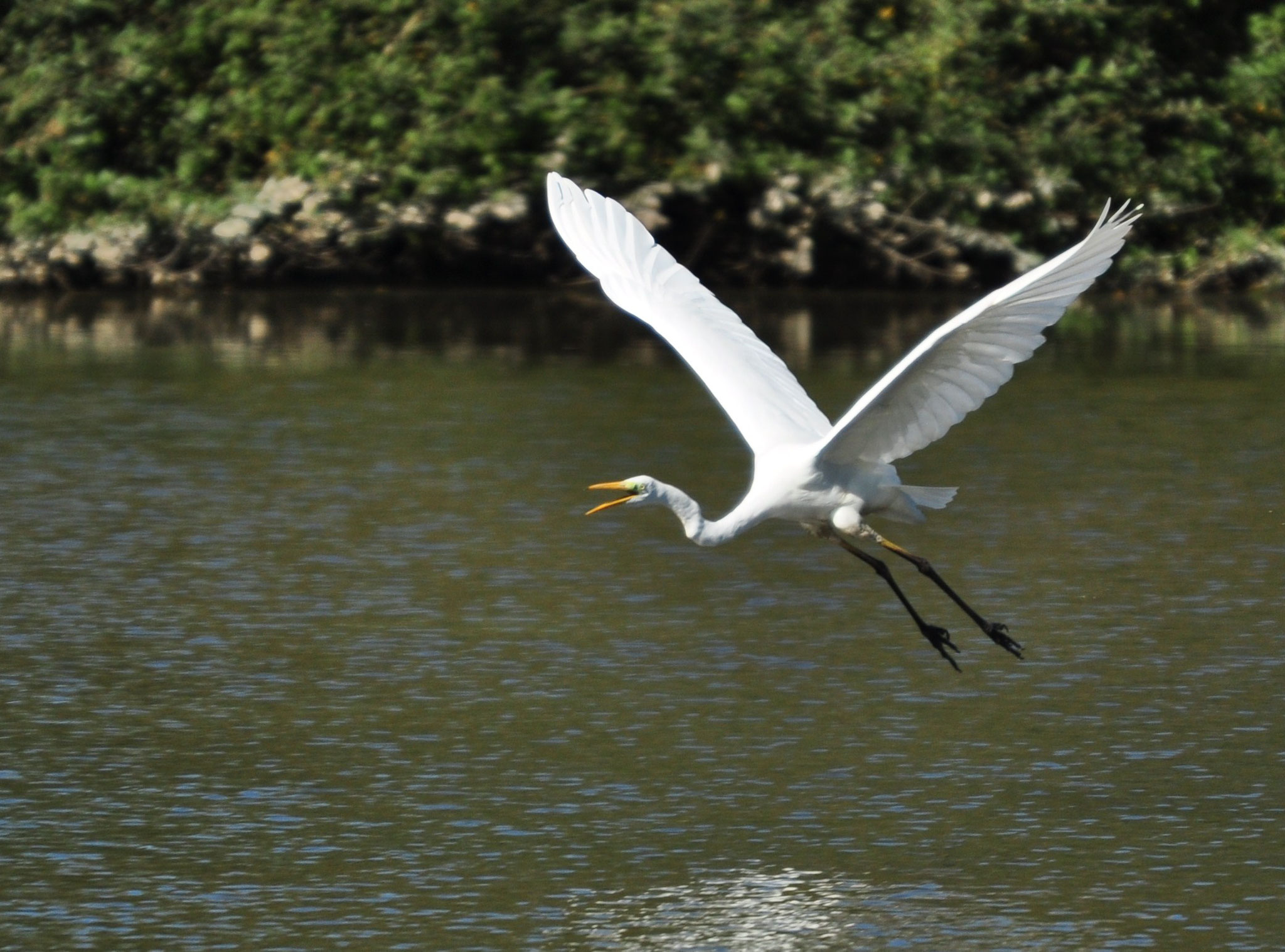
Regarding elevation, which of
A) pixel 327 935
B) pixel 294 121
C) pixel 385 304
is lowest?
pixel 327 935

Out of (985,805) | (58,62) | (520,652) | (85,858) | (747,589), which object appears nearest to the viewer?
(85,858)

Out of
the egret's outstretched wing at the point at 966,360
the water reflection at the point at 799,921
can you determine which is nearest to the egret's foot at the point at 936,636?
the egret's outstretched wing at the point at 966,360

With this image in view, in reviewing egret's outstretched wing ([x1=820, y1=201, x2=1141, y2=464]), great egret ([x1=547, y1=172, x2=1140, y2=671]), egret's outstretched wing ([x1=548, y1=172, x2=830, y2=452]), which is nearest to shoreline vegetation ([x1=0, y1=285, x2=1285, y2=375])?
egret's outstretched wing ([x1=548, y1=172, x2=830, y2=452])

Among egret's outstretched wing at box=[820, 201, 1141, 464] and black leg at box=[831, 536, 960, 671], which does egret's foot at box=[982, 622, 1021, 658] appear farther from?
egret's outstretched wing at box=[820, 201, 1141, 464]

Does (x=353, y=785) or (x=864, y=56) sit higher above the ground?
(x=864, y=56)

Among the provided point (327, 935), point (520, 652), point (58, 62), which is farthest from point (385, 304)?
point (327, 935)

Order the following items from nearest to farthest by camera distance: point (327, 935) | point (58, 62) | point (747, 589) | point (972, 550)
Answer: point (327, 935), point (747, 589), point (972, 550), point (58, 62)

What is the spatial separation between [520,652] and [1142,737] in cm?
233

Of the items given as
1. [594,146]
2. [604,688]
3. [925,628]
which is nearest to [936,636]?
[925,628]

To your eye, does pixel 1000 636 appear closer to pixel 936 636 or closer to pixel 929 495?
pixel 936 636

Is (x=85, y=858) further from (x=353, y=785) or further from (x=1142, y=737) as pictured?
(x=1142, y=737)

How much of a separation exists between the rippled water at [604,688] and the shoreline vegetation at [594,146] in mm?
6471

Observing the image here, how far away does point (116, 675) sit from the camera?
8.72 metres

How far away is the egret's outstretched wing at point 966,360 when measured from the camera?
7016mm
